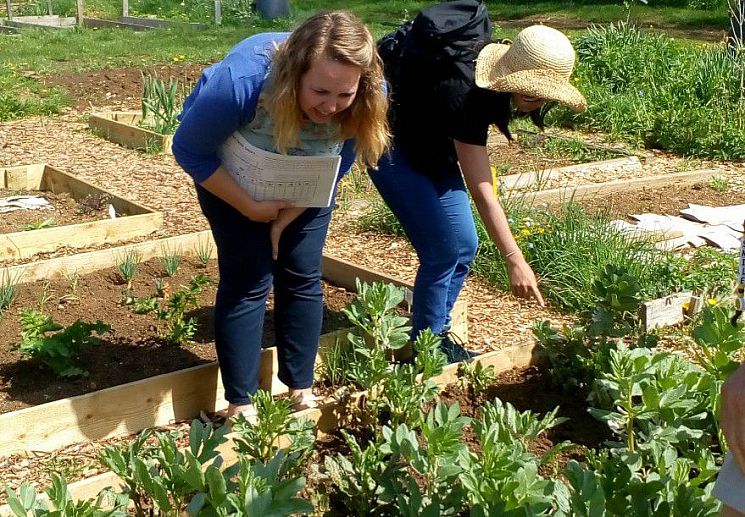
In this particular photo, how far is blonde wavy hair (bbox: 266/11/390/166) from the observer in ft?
9.39

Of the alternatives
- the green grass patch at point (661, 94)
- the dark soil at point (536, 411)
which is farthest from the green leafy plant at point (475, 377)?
the green grass patch at point (661, 94)

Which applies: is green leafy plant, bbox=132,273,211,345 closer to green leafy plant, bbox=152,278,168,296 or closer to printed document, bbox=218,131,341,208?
green leafy plant, bbox=152,278,168,296

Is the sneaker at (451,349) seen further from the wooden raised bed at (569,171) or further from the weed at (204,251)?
the wooden raised bed at (569,171)

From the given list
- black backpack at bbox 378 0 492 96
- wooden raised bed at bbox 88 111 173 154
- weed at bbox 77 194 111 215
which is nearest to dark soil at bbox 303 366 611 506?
black backpack at bbox 378 0 492 96

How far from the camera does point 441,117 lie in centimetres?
355

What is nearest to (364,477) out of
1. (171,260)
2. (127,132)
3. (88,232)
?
(171,260)

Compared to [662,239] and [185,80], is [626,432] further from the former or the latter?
[185,80]

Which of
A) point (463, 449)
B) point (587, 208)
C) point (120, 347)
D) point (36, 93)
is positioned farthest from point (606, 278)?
point (36, 93)

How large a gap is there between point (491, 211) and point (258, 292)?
85cm

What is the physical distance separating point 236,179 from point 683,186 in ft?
17.5

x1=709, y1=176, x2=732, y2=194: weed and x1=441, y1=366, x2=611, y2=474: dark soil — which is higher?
x1=441, y1=366, x2=611, y2=474: dark soil

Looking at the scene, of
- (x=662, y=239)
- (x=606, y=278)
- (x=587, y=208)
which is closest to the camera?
(x=606, y=278)

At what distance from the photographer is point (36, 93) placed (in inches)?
414

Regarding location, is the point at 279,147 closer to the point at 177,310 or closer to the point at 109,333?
the point at 177,310
